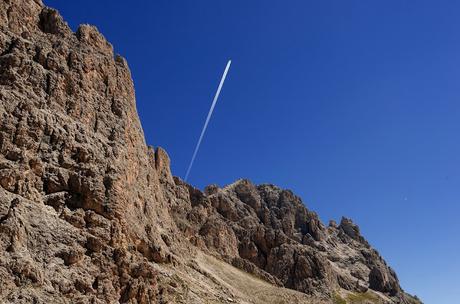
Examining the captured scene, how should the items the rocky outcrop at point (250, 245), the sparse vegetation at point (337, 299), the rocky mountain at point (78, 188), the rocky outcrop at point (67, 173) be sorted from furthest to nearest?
the sparse vegetation at point (337, 299) < the rocky outcrop at point (250, 245) < the rocky mountain at point (78, 188) < the rocky outcrop at point (67, 173)

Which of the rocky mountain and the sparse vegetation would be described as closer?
the rocky mountain

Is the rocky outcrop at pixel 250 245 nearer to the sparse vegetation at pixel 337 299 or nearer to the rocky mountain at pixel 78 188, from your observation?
the sparse vegetation at pixel 337 299

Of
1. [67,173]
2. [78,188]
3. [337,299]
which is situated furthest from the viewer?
[337,299]

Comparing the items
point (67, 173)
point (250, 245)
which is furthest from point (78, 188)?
point (250, 245)

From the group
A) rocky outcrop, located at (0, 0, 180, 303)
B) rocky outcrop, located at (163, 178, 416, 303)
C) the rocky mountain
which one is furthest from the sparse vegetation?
rocky outcrop, located at (0, 0, 180, 303)

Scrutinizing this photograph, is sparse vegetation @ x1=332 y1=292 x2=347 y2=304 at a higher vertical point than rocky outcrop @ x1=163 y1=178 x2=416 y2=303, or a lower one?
lower

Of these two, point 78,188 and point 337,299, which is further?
point 337,299

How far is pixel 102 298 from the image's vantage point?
52.0 metres

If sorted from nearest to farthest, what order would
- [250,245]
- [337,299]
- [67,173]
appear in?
1. [67,173]
2. [337,299]
3. [250,245]

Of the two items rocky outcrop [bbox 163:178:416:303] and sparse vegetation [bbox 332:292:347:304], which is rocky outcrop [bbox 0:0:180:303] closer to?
rocky outcrop [bbox 163:178:416:303]

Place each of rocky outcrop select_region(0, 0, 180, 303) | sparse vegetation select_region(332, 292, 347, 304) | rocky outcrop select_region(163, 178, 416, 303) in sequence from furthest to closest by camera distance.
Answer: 1. sparse vegetation select_region(332, 292, 347, 304)
2. rocky outcrop select_region(163, 178, 416, 303)
3. rocky outcrop select_region(0, 0, 180, 303)

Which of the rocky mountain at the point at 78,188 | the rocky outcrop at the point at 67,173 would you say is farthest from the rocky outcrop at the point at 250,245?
the rocky outcrop at the point at 67,173

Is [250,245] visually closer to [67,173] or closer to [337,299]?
[337,299]

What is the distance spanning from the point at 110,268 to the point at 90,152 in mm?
22042
